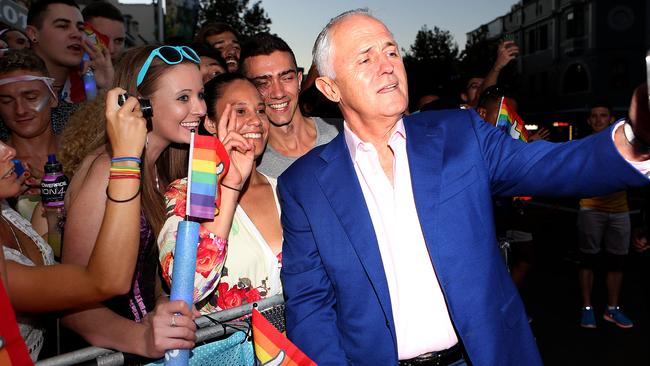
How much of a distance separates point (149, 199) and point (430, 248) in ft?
4.83

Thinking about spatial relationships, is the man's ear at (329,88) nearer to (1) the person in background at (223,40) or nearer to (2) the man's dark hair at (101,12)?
(1) the person in background at (223,40)

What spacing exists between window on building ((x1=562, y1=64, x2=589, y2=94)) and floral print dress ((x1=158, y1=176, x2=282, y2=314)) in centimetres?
4791

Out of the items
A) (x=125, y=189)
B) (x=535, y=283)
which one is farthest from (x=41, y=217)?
(x=535, y=283)

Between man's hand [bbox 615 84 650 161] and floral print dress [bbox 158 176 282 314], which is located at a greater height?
man's hand [bbox 615 84 650 161]

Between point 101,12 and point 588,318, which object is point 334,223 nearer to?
point 101,12

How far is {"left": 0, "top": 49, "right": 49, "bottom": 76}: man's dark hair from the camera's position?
3.61 meters

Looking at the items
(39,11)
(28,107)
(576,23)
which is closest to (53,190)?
(28,107)

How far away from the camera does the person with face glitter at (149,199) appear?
6.84 feet

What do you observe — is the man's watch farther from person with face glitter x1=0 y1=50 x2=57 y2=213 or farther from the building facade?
the building facade

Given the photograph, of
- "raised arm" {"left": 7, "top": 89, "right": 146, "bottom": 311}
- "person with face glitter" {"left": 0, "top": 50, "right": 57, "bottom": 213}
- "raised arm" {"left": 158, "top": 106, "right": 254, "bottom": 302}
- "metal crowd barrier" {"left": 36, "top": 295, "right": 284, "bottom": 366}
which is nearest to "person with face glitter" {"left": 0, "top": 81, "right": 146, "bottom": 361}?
"raised arm" {"left": 7, "top": 89, "right": 146, "bottom": 311}

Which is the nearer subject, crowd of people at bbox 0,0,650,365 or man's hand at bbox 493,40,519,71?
crowd of people at bbox 0,0,650,365

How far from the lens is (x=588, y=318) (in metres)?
6.56

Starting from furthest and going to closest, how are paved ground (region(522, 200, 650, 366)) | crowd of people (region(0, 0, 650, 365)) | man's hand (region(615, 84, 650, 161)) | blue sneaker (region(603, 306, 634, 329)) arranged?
blue sneaker (region(603, 306, 634, 329)) → paved ground (region(522, 200, 650, 366)) → crowd of people (region(0, 0, 650, 365)) → man's hand (region(615, 84, 650, 161))

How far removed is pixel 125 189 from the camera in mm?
2051
